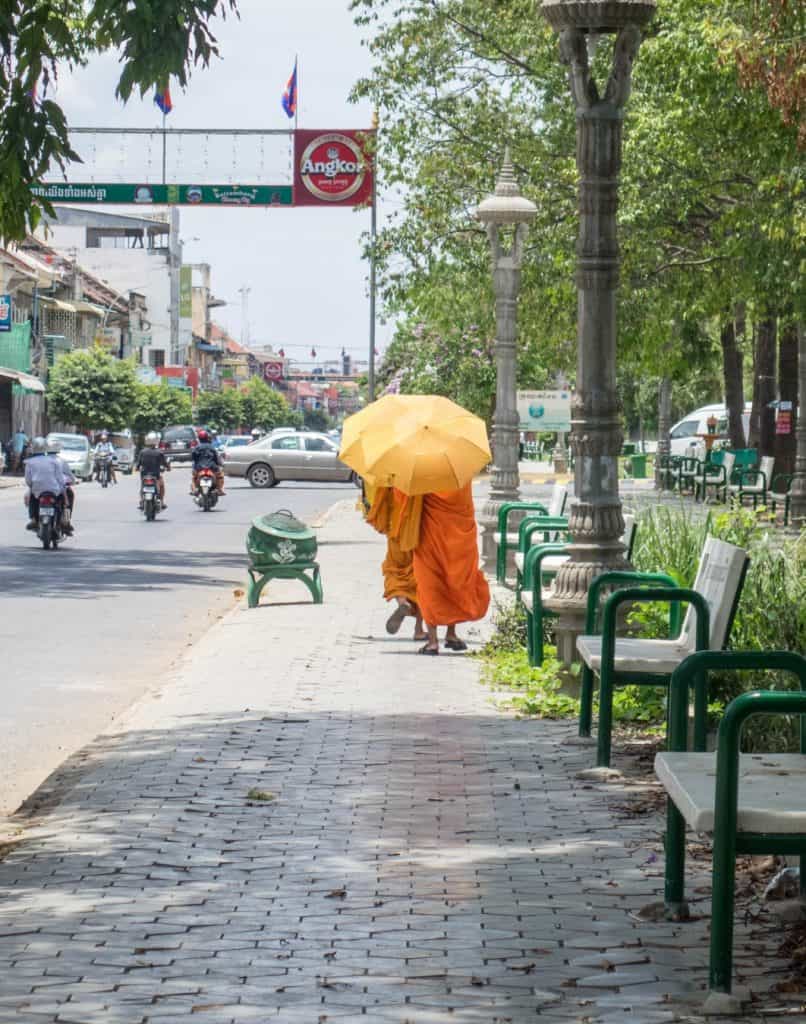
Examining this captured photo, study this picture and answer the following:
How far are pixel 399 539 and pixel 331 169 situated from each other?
74.3ft

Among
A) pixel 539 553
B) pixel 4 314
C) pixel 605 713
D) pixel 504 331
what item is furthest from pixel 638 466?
pixel 605 713

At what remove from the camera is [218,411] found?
469ft

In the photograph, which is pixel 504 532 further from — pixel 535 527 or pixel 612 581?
pixel 612 581

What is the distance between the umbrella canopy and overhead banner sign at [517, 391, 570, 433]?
10.6 m

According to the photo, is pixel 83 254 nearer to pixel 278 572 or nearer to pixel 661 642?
pixel 278 572

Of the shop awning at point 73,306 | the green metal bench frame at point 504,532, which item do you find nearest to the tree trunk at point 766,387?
the green metal bench frame at point 504,532

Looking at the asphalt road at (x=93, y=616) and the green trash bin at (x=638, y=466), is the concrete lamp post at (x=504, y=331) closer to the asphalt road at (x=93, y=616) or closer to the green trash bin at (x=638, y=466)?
the asphalt road at (x=93, y=616)

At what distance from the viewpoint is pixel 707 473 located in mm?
35000

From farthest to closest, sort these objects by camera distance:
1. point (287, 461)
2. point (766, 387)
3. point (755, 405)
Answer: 1. point (287, 461)
2. point (755, 405)
3. point (766, 387)

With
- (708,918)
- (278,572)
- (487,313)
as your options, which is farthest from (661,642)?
(487,313)

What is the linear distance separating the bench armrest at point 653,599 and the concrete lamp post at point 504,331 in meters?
12.4

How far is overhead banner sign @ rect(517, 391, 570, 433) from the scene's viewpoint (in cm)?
2386

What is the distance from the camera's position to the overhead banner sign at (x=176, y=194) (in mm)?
36219

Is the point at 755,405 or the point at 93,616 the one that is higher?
the point at 755,405
